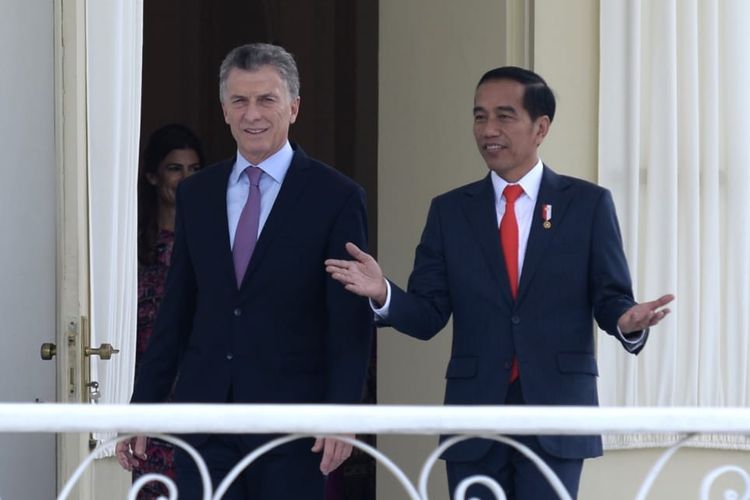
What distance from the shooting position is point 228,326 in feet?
11.3

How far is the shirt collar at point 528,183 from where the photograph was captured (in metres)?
3.61

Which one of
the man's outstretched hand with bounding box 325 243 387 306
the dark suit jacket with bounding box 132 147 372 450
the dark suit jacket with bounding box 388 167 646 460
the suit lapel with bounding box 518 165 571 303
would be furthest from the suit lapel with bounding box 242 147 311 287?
the suit lapel with bounding box 518 165 571 303

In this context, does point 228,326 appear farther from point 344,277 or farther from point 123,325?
point 123,325

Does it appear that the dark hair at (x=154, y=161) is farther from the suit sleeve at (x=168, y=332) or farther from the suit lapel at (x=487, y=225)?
the suit lapel at (x=487, y=225)

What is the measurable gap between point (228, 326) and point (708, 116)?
2251 mm

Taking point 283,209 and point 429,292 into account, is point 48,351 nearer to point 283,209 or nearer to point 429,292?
point 283,209

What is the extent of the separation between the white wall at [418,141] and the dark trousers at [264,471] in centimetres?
175

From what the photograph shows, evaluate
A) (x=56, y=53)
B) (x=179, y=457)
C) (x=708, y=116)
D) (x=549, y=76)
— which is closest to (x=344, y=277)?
(x=179, y=457)

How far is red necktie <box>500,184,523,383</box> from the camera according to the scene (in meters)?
3.53

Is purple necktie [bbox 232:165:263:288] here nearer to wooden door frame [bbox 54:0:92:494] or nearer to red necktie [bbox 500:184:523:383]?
red necktie [bbox 500:184:523:383]

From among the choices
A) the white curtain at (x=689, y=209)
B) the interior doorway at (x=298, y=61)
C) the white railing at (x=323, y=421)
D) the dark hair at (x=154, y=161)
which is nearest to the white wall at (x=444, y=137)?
the white curtain at (x=689, y=209)

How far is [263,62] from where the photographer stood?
343cm

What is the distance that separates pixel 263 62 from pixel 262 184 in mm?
301

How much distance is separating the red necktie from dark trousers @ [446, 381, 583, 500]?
0.57 ft
